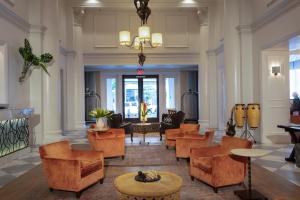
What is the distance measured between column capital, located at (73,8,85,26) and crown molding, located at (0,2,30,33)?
15.1 feet

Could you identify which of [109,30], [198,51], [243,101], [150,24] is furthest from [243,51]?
[109,30]

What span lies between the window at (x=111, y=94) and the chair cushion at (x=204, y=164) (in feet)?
36.3

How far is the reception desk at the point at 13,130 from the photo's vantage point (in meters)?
6.07

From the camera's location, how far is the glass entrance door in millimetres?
15383

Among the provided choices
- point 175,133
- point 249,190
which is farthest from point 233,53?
point 249,190

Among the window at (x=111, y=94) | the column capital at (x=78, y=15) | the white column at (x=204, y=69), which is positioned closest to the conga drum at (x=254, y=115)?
the white column at (x=204, y=69)

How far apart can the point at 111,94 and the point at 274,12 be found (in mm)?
10032

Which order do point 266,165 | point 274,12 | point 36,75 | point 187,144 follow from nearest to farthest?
point 266,165
point 187,144
point 274,12
point 36,75

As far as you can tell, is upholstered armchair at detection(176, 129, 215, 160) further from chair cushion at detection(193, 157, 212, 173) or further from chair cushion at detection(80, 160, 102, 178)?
chair cushion at detection(80, 160, 102, 178)

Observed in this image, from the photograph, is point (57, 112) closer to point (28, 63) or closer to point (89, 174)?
point (28, 63)

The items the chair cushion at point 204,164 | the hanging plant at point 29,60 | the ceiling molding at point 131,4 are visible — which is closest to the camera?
the chair cushion at point 204,164

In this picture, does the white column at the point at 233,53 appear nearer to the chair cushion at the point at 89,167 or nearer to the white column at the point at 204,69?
the white column at the point at 204,69

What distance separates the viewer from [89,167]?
166 inches

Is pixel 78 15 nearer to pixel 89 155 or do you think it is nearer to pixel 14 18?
pixel 14 18
